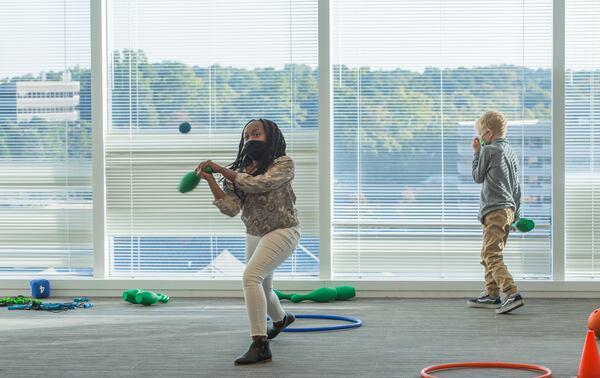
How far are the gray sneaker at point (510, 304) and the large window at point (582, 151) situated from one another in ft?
3.18

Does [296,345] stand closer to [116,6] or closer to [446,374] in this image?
[446,374]

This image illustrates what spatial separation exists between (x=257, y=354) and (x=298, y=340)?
0.67 m

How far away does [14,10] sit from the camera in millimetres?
7656

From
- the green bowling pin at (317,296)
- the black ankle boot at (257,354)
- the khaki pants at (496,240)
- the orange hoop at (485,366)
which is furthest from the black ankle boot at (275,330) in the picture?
the khaki pants at (496,240)

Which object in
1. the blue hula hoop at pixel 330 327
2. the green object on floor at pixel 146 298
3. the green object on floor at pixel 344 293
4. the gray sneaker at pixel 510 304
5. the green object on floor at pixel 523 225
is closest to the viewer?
the blue hula hoop at pixel 330 327

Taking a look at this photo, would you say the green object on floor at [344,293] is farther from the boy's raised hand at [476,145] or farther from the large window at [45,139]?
the large window at [45,139]

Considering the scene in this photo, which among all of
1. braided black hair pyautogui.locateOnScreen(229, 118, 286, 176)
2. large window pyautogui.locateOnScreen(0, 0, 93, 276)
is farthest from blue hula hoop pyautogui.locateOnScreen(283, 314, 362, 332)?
large window pyautogui.locateOnScreen(0, 0, 93, 276)

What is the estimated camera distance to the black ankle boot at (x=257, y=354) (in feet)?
15.9

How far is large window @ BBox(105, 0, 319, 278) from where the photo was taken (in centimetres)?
738

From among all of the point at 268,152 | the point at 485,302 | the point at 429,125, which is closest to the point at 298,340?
the point at 268,152

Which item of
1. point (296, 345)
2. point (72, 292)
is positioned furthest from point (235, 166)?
point (72, 292)

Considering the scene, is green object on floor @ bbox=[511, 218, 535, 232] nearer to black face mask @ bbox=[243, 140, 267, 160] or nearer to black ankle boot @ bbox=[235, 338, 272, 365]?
black face mask @ bbox=[243, 140, 267, 160]

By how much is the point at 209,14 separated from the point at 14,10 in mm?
1555

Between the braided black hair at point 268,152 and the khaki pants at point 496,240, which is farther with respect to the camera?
the khaki pants at point 496,240
